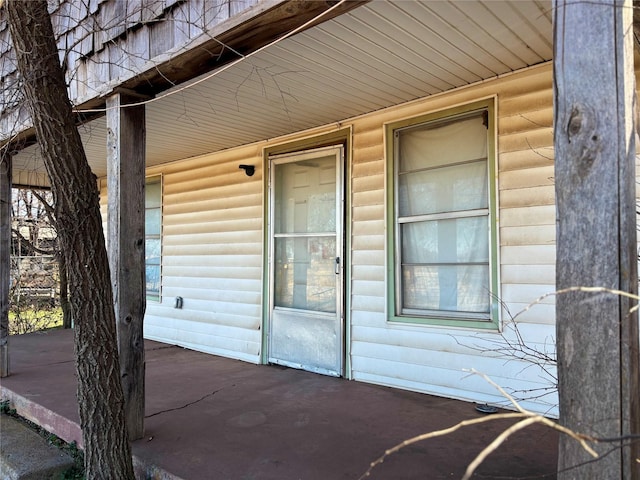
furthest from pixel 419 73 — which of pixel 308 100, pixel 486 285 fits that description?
pixel 486 285

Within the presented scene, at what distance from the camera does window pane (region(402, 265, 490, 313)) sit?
3344 millimetres

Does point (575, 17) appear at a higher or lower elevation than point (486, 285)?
higher

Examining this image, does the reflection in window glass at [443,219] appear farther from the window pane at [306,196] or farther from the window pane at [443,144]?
the window pane at [306,196]

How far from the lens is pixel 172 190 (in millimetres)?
5898

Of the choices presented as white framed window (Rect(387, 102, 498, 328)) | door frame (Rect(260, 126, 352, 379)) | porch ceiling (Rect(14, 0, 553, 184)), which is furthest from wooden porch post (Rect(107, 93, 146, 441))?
white framed window (Rect(387, 102, 498, 328))

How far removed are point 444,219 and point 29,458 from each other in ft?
10.5

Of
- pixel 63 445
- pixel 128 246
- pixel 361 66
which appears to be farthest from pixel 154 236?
pixel 361 66

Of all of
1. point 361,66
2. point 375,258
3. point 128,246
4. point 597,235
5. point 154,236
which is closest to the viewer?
point 597,235

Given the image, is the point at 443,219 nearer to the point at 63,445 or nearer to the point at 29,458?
the point at 63,445

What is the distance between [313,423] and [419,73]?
2.40 metres

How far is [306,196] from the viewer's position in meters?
4.50

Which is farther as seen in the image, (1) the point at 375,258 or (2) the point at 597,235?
(1) the point at 375,258

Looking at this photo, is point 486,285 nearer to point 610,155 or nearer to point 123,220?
point 610,155

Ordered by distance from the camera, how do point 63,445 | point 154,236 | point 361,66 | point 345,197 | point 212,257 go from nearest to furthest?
point 361,66 < point 63,445 < point 345,197 < point 212,257 < point 154,236
